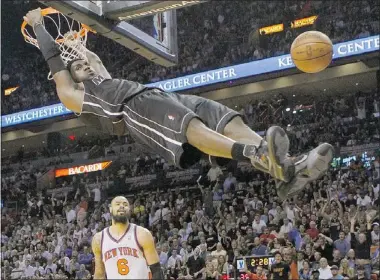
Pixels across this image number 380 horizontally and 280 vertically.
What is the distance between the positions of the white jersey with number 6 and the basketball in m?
2.20

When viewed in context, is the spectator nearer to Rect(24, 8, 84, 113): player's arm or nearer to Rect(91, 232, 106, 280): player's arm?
Rect(91, 232, 106, 280): player's arm

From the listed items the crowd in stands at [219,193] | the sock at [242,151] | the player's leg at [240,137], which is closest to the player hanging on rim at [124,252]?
the player's leg at [240,137]

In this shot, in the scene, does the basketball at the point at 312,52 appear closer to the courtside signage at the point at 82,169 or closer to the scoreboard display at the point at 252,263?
the scoreboard display at the point at 252,263

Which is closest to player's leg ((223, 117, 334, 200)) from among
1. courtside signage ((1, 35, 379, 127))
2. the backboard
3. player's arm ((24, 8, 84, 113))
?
player's arm ((24, 8, 84, 113))

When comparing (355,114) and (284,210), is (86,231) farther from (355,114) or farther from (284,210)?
(355,114)

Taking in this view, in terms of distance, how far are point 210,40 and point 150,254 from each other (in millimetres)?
15270

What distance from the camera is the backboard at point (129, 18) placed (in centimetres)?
655

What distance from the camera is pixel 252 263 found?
10.8 meters

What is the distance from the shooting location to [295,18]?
19188 millimetres

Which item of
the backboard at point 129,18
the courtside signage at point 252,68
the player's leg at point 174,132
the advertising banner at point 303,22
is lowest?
the player's leg at point 174,132

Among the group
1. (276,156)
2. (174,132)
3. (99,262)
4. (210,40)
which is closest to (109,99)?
(174,132)

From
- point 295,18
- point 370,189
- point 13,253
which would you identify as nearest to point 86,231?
point 13,253

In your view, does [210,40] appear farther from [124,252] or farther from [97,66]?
[124,252]

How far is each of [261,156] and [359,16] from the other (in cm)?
1369
